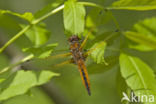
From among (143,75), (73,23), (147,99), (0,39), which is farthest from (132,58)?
(0,39)

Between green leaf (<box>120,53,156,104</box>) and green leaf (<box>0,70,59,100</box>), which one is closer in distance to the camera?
green leaf (<box>0,70,59,100</box>)

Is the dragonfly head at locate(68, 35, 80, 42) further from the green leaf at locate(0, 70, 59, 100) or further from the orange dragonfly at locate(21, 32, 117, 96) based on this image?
the green leaf at locate(0, 70, 59, 100)

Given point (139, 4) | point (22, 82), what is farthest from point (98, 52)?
point (22, 82)

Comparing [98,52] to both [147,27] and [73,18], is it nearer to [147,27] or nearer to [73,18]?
[73,18]

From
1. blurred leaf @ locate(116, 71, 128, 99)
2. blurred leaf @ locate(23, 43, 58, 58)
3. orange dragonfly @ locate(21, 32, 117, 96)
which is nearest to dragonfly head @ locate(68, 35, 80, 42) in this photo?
orange dragonfly @ locate(21, 32, 117, 96)

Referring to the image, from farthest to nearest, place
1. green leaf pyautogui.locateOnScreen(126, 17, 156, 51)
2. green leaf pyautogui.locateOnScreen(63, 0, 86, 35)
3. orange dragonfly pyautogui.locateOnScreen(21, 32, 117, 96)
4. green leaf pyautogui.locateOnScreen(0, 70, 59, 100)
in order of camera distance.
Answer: green leaf pyautogui.locateOnScreen(126, 17, 156, 51) < orange dragonfly pyautogui.locateOnScreen(21, 32, 117, 96) < green leaf pyautogui.locateOnScreen(63, 0, 86, 35) < green leaf pyautogui.locateOnScreen(0, 70, 59, 100)

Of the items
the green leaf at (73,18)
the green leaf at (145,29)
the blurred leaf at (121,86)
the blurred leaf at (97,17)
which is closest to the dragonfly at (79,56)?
the green leaf at (73,18)
